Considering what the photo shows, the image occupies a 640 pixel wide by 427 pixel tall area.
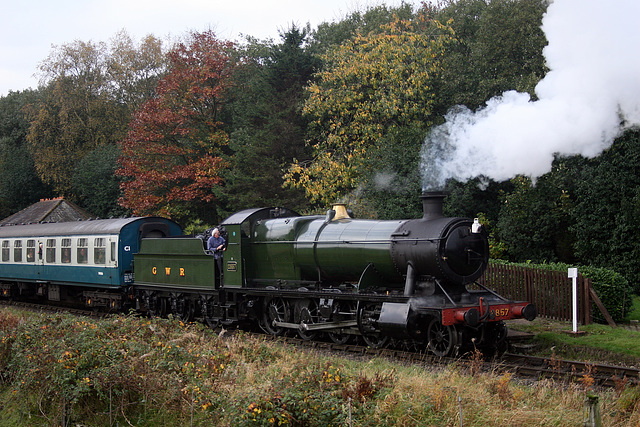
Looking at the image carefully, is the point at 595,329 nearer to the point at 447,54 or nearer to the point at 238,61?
the point at 447,54

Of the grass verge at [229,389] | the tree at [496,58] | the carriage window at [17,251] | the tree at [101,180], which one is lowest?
the grass verge at [229,389]

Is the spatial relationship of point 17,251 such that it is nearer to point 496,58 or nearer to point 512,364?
point 512,364

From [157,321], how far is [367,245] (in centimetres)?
456

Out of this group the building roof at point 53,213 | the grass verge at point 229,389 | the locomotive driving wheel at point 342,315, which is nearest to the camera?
the grass verge at point 229,389

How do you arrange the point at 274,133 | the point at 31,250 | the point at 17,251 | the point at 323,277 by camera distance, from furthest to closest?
the point at 274,133 < the point at 17,251 < the point at 31,250 < the point at 323,277

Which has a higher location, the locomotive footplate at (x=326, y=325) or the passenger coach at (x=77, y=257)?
the passenger coach at (x=77, y=257)

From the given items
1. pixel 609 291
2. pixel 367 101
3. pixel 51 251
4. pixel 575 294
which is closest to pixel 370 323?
pixel 575 294

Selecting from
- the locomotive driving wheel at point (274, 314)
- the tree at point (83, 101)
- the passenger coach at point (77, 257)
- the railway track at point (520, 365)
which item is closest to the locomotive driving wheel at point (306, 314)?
the locomotive driving wheel at point (274, 314)

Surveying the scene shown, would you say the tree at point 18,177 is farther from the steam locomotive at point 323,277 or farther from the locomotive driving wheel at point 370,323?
the locomotive driving wheel at point 370,323

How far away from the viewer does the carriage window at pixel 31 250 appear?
2195cm

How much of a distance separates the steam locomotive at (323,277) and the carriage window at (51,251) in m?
2.23

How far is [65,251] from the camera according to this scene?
20.2m

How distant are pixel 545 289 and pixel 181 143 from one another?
76.7 ft

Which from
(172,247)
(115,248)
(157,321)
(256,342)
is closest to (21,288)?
(115,248)
